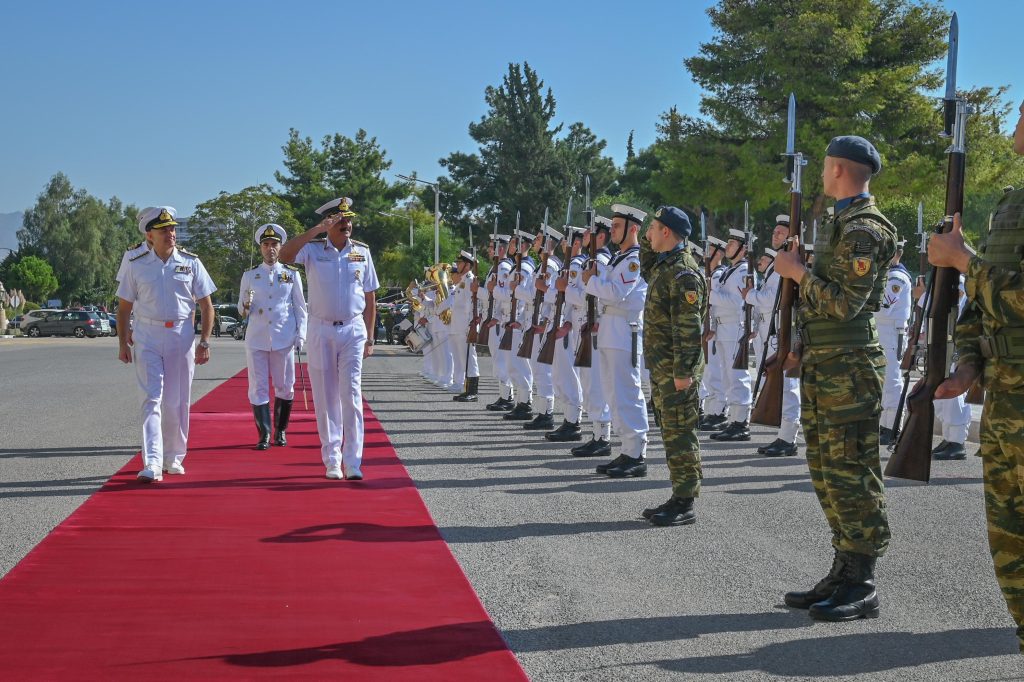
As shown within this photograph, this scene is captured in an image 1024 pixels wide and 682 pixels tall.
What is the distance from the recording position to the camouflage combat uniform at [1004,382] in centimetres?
400

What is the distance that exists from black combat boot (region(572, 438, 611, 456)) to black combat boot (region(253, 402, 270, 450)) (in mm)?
2863

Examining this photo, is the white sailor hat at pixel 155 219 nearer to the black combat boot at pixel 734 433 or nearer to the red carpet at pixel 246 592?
the red carpet at pixel 246 592

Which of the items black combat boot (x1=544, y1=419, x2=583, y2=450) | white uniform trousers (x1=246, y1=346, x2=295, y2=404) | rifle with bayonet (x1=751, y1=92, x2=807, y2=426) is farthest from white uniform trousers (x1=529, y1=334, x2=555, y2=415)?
rifle with bayonet (x1=751, y1=92, x2=807, y2=426)

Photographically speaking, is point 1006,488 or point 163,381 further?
point 163,381

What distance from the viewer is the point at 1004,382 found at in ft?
13.3

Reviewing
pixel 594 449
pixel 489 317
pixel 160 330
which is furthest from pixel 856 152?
pixel 489 317

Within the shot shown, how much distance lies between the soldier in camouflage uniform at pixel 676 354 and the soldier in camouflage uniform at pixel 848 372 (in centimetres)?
203

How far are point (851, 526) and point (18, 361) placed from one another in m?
27.9

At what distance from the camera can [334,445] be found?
9.31 m

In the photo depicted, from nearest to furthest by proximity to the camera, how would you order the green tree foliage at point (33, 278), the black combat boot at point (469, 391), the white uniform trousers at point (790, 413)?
the white uniform trousers at point (790, 413)
the black combat boot at point (469, 391)
the green tree foliage at point (33, 278)

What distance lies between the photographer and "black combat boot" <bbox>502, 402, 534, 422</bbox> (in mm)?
14922

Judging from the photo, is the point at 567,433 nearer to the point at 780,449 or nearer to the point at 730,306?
the point at 780,449

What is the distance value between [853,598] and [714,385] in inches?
353

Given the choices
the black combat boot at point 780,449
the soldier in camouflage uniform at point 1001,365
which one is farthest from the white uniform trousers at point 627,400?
the soldier in camouflage uniform at point 1001,365
